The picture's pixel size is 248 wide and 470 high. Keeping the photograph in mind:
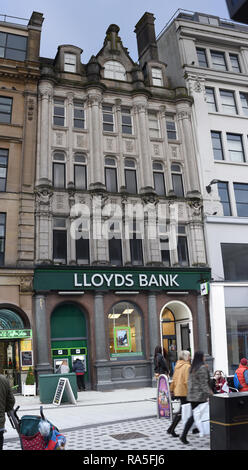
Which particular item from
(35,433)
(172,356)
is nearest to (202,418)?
(35,433)

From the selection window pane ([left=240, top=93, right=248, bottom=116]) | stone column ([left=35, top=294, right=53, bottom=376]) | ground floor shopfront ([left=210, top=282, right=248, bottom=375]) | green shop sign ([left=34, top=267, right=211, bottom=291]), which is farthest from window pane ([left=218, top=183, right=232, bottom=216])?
stone column ([left=35, top=294, right=53, bottom=376])

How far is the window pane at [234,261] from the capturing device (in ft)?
95.6

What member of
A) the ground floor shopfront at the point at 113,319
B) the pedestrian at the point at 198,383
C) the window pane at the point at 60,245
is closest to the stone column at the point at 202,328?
the ground floor shopfront at the point at 113,319

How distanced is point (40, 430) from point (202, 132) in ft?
88.2

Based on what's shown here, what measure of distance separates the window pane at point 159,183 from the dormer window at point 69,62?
9.09 m

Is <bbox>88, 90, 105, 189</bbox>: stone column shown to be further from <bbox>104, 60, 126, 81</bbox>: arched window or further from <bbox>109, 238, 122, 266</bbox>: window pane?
<bbox>109, 238, 122, 266</bbox>: window pane

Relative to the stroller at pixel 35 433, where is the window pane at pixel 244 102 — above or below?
above

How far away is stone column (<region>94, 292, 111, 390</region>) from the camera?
23.8 metres

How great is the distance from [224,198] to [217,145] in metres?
4.11

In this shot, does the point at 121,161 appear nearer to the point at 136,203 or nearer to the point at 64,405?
the point at 136,203

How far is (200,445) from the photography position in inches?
369

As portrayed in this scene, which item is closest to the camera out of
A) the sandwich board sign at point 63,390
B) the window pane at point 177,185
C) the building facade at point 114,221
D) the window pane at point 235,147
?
the sandwich board sign at point 63,390

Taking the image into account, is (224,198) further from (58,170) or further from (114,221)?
(58,170)

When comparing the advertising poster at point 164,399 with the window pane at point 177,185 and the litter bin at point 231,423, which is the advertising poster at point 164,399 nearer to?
the litter bin at point 231,423
